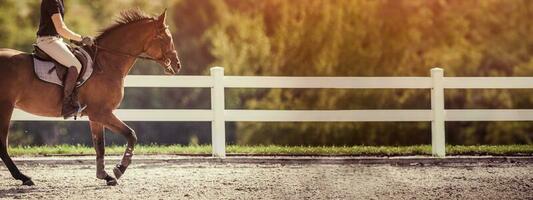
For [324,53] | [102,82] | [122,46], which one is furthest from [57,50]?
[324,53]

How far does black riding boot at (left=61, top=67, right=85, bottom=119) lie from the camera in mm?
10234

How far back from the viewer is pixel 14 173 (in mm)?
10242

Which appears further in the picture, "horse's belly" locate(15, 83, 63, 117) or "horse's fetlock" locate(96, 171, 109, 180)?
"horse's fetlock" locate(96, 171, 109, 180)

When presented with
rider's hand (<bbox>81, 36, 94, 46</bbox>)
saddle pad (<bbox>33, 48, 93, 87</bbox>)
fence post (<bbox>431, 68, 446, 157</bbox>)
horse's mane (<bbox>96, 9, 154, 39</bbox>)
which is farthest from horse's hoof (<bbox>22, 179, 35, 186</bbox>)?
fence post (<bbox>431, 68, 446, 157</bbox>)

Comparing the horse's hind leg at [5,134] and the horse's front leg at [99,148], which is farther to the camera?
the horse's front leg at [99,148]

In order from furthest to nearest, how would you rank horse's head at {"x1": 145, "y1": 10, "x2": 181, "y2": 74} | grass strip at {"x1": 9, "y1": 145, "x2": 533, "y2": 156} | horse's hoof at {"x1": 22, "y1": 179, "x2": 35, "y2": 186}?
1. grass strip at {"x1": 9, "y1": 145, "x2": 533, "y2": 156}
2. horse's head at {"x1": 145, "y1": 10, "x2": 181, "y2": 74}
3. horse's hoof at {"x1": 22, "y1": 179, "x2": 35, "y2": 186}

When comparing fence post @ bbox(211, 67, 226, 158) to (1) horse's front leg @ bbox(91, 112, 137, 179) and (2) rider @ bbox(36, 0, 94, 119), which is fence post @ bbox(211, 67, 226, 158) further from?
(2) rider @ bbox(36, 0, 94, 119)

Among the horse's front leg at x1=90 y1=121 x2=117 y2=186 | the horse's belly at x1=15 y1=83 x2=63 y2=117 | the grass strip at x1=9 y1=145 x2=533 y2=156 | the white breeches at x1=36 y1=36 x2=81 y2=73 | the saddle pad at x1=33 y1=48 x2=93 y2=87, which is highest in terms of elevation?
the white breeches at x1=36 y1=36 x2=81 y2=73

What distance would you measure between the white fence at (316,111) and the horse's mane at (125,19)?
3.08m

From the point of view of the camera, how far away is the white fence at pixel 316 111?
557 inches

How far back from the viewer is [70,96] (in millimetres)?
10305

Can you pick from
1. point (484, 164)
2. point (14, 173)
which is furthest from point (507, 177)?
point (14, 173)

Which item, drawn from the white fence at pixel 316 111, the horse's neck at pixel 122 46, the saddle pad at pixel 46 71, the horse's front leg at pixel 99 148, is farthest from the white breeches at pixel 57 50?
the white fence at pixel 316 111

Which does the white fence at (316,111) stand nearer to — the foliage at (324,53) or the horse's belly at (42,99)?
the horse's belly at (42,99)
